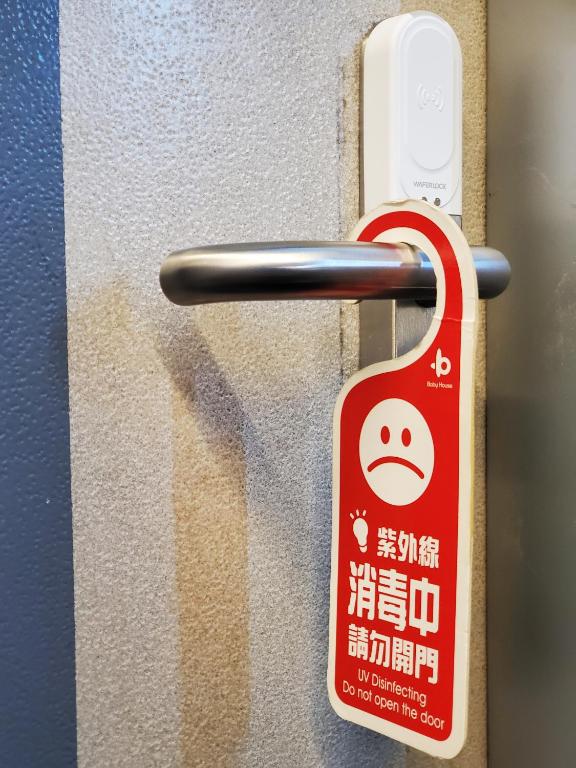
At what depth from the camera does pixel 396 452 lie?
1.62 feet

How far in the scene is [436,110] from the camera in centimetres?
63

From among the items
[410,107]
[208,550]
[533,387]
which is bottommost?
[208,550]

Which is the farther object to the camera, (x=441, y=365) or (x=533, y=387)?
(x=533, y=387)

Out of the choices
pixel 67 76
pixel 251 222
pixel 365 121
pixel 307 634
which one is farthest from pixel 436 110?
pixel 307 634

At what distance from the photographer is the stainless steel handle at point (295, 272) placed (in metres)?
0.43

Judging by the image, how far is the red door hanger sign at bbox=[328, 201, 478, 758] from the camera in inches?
17.9

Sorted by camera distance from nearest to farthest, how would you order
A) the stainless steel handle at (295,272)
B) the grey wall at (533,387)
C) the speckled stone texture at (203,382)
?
the stainless steel handle at (295,272) < the speckled stone texture at (203,382) < the grey wall at (533,387)

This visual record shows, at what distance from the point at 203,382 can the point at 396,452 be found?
0.55 feet

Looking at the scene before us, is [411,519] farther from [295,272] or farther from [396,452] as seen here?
[295,272]

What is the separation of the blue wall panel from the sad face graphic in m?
0.20

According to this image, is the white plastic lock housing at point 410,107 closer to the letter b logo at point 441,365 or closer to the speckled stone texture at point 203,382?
the speckled stone texture at point 203,382

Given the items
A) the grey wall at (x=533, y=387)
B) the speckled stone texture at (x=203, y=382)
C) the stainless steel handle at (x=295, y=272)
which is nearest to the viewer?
the stainless steel handle at (x=295, y=272)

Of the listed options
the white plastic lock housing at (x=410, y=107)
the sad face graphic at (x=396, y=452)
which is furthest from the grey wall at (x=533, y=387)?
the sad face graphic at (x=396, y=452)

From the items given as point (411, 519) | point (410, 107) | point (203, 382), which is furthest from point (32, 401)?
point (410, 107)
